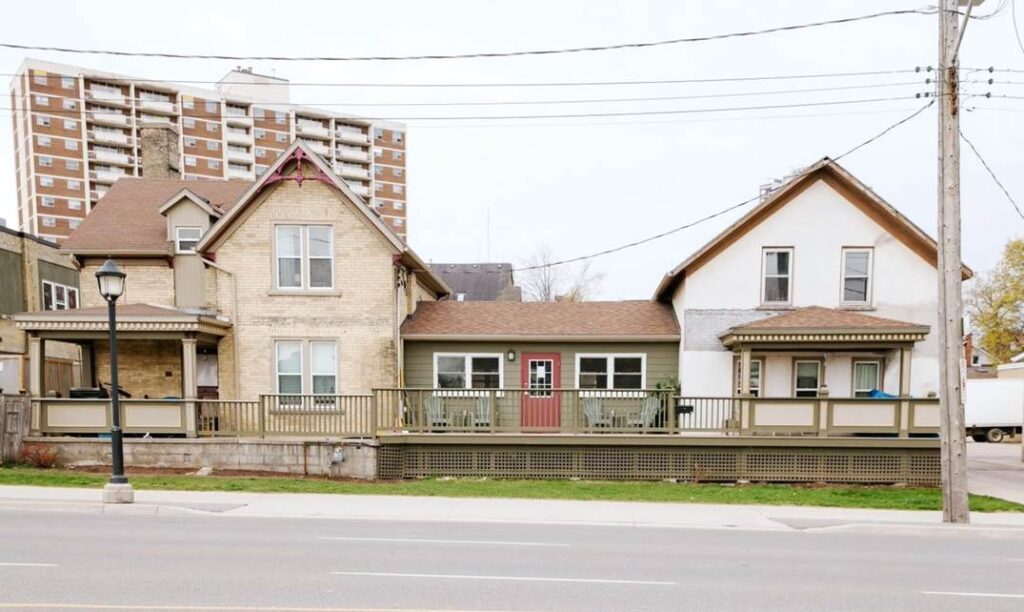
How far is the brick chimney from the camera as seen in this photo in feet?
69.5

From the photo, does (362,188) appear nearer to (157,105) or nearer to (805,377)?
(157,105)

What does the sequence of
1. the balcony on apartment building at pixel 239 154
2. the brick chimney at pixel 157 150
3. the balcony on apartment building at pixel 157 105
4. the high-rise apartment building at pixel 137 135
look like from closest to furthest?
1. the brick chimney at pixel 157 150
2. the high-rise apartment building at pixel 137 135
3. the balcony on apartment building at pixel 157 105
4. the balcony on apartment building at pixel 239 154

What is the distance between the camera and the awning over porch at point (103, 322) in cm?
1428

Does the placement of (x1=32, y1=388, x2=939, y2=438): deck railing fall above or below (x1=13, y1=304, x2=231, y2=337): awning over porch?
below

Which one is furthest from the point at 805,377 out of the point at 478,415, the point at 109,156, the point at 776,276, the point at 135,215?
the point at 109,156

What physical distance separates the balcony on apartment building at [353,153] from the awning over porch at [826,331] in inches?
2836

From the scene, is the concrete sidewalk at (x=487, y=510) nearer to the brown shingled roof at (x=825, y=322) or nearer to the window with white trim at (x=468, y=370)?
the brown shingled roof at (x=825, y=322)

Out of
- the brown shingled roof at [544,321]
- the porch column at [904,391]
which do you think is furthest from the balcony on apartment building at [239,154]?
the porch column at [904,391]

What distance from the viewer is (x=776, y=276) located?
51.2 ft

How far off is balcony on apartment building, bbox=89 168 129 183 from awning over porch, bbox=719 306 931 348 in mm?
71396

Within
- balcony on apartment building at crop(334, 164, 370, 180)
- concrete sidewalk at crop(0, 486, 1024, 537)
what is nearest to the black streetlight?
concrete sidewalk at crop(0, 486, 1024, 537)

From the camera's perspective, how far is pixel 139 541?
796 centimetres

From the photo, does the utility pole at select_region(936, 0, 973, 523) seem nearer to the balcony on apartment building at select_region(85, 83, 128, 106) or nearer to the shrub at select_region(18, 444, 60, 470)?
the shrub at select_region(18, 444, 60, 470)

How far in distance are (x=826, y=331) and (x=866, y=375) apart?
2964 mm
